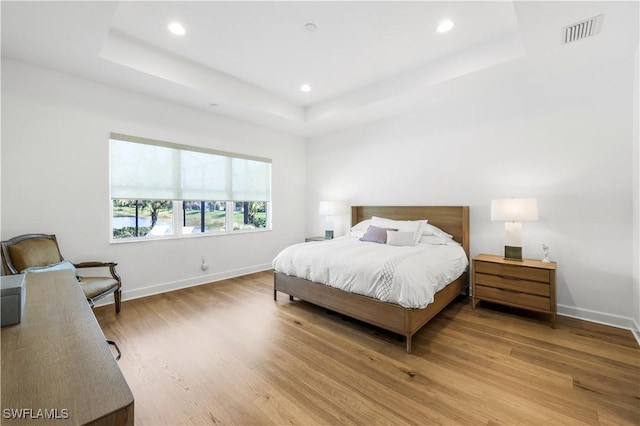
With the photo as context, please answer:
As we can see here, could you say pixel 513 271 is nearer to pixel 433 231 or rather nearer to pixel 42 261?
pixel 433 231

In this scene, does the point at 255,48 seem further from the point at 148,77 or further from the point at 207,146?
the point at 207,146

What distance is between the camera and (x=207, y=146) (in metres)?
4.24

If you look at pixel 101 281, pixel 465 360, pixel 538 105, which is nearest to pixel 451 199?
pixel 538 105

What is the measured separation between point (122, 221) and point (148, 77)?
1.81 metres

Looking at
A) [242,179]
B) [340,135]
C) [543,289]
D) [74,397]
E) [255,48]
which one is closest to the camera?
[74,397]

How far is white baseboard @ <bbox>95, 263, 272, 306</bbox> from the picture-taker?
136 inches

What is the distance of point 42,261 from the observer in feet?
8.97

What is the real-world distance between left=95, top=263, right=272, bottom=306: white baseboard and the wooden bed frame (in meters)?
1.36

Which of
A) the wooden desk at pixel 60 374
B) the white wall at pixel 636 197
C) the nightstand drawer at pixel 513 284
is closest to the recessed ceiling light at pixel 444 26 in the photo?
the white wall at pixel 636 197

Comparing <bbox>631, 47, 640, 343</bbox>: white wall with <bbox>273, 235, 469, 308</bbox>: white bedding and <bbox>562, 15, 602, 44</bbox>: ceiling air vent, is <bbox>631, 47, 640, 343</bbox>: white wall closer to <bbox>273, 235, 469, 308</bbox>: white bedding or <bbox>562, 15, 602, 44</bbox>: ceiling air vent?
<bbox>562, 15, 602, 44</bbox>: ceiling air vent

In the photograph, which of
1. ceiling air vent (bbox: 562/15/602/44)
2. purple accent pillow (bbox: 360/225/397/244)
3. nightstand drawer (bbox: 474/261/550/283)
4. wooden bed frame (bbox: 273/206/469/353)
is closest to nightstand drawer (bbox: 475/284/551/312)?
nightstand drawer (bbox: 474/261/550/283)

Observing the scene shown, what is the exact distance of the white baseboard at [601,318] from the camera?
8.81ft

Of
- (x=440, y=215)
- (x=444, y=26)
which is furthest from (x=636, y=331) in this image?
(x=444, y=26)

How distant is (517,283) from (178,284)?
13.9 feet
